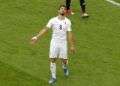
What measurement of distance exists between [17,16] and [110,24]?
14.1 ft

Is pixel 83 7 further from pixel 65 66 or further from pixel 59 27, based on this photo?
pixel 59 27

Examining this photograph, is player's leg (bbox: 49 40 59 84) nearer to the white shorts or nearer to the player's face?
the white shorts

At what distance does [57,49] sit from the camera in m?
18.4

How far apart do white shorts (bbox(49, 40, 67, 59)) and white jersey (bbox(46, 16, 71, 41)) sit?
153 mm

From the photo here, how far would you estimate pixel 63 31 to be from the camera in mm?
18375

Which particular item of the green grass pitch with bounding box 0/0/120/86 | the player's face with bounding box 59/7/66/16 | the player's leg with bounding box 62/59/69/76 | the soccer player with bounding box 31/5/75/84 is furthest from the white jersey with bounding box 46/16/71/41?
the green grass pitch with bounding box 0/0/120/86

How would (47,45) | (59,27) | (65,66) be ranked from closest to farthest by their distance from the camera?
(59,27)
(65,66)
(47,45)

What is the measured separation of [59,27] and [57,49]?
746 millimetres

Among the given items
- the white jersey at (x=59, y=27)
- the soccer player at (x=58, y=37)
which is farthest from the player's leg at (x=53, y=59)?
the white jersey at (x=59, y=27)

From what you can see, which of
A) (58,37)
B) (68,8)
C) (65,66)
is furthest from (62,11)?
(68,8)

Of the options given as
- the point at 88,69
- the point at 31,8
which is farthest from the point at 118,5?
the point at 88,69

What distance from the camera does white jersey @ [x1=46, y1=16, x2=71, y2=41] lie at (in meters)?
18.2

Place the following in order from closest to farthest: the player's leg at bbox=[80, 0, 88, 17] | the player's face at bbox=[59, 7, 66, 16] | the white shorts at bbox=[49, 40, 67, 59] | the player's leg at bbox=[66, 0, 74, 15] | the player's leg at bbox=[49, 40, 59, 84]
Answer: the player's face at bbox=[59, 7, 66, 16] < the player's leg at bbox=[49, 40, 59, 84] < the white shorts at bbox=[49, 40, 67, 59] < the player's leg at bbox=[80, 0, 88, 17] < the player's leg at bbox=[66, 0, 74, 15]

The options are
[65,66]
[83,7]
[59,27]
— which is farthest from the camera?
[83,7]
